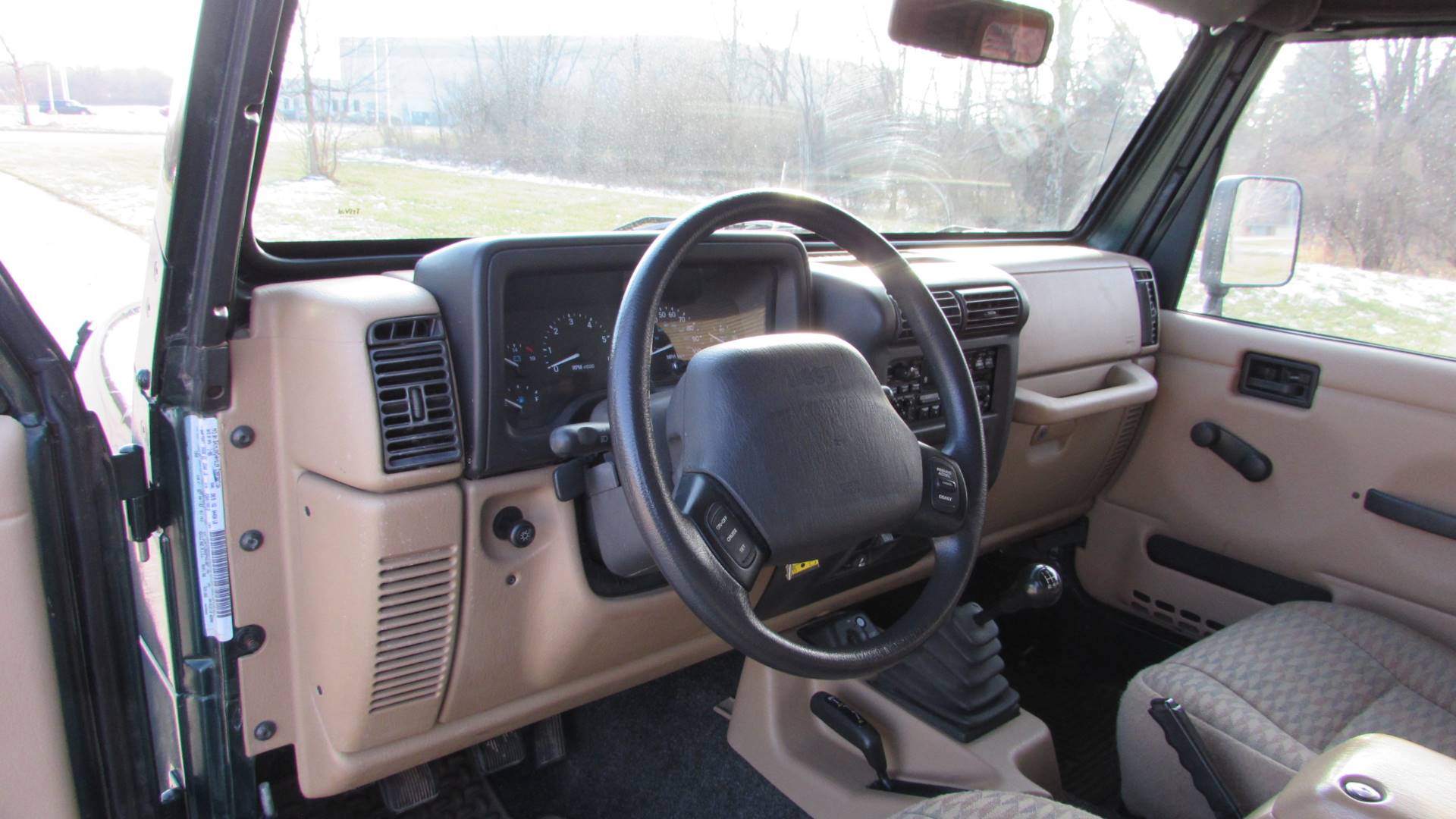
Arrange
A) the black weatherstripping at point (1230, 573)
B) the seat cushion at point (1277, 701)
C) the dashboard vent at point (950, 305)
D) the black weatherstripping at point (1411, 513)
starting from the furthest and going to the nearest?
the black weatherstripping at point (1230, 573)
the black weatherstripping at point (1411, 513)
the dashboard vent at point (950, 305)
the seat cushion at point (1277, 701)

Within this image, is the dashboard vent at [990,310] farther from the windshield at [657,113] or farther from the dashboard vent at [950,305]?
the windshield at [657,113]

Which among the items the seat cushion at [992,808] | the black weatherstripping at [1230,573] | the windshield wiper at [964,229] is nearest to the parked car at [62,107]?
the seat cushion at [992,808]

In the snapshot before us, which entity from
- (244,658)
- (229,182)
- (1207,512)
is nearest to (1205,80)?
(1207,512)

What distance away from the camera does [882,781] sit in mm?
2006

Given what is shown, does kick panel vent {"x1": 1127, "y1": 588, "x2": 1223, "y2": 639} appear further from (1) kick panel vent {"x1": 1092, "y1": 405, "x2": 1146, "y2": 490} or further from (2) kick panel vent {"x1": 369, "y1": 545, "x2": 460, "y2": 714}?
(2) kick panel vent {"x1": 369, "y1": 545, "x2": 460, "y2": 714}

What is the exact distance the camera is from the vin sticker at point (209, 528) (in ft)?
4.66

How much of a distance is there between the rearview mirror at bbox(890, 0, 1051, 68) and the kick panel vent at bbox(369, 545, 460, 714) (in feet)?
4.42

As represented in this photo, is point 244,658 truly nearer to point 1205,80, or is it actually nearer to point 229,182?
point 229,182

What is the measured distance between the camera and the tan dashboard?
1.43 meters

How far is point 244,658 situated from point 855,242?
117 centimetres

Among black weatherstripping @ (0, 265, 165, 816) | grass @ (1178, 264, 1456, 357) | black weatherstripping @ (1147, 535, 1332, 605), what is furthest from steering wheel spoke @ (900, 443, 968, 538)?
grass @ (1178, 264, 1456, 357)

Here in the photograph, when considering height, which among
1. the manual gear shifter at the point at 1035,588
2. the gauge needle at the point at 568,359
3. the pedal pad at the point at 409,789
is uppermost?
the gauge needle at the point at 568,359

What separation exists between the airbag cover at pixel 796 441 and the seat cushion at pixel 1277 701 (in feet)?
3.01

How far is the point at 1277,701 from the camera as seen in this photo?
176 cm
